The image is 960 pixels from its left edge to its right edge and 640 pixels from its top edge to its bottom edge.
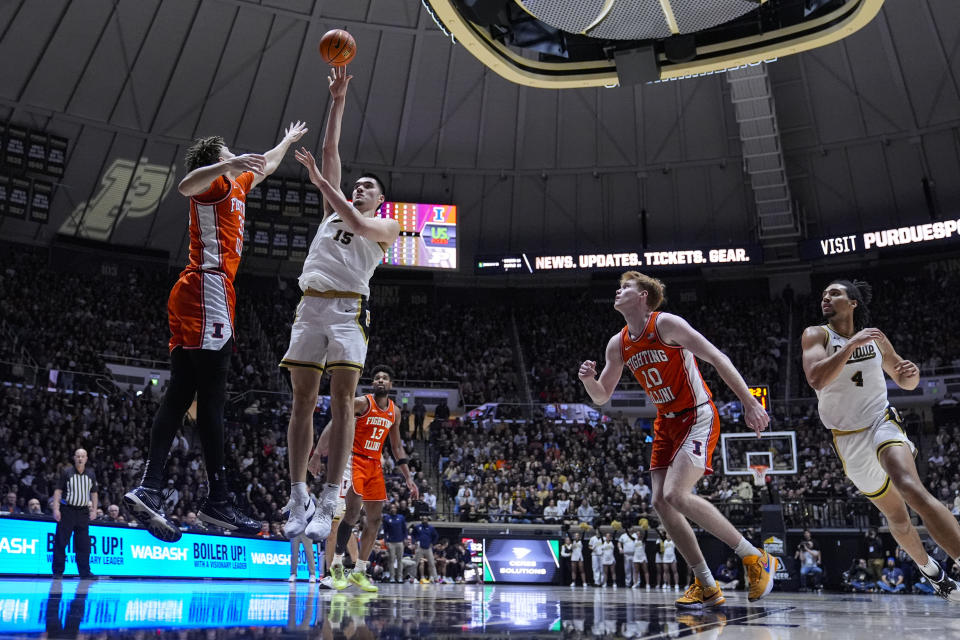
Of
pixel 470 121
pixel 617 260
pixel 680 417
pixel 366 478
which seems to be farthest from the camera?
pixel 617 260

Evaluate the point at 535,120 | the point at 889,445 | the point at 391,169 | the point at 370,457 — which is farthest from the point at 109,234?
the point at 889,445

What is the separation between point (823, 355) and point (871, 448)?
729mm

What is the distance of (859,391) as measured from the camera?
615 centimetres

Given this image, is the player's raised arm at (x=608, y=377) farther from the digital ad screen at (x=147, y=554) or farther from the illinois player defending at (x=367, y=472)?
the digital ad screen at (x=147, y=554)

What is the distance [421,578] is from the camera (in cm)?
1927

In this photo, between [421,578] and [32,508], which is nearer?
[32,508]

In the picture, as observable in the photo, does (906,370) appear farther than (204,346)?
Yes

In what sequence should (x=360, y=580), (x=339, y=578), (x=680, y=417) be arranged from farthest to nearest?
(x=339, y=578) → (x=360, y=580) → (x=680, y=417)

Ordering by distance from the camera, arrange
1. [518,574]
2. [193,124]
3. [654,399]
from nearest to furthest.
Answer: [654,399]
[518,574]
[193,124]

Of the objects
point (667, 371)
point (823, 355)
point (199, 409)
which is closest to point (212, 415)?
point (199, 409)

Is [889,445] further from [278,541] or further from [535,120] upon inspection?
[535,120]

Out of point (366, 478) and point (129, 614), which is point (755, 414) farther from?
point (366, 478)

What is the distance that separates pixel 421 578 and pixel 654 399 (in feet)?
46.2

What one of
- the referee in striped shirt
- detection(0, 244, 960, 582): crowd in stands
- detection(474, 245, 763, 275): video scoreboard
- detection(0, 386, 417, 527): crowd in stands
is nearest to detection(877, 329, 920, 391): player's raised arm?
the referee in striped shirt
